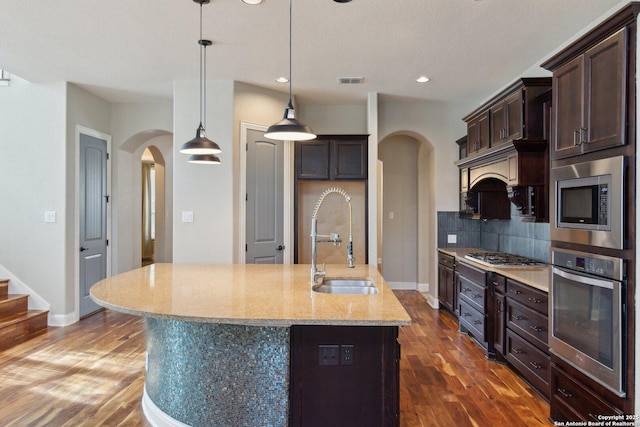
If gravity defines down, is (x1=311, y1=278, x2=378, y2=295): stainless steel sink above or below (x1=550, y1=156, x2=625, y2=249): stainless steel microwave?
below

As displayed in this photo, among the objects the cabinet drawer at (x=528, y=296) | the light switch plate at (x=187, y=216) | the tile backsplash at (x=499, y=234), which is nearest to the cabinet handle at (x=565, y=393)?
the cabinet drawer at (x=528, y=296)

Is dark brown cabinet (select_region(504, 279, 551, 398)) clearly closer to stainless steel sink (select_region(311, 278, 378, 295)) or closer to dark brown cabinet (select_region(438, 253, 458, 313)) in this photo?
stainless steel sink (select_region(311, 278, 378, 295))

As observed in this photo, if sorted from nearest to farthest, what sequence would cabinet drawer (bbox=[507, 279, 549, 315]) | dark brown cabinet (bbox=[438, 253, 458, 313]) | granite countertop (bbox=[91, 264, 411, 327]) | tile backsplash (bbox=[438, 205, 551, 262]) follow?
granite countertop (bbox=[91, 264, 411, 327])
cabinet drawer (bbox=[507, 279, 549, 315])
tile backsplash (bbox=[438, 205, 551, 262])
dark brown cabinet (bbox=[438, 253, 458, 313])

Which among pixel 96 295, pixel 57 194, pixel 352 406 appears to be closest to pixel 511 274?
pixel 352 406

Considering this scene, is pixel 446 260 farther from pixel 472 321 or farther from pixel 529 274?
pixel 529 274

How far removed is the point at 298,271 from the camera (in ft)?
10.3

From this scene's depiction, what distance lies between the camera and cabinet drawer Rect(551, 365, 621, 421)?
83.9 inches

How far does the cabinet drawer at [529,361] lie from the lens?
2826 mm

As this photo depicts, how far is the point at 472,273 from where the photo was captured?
161 inches

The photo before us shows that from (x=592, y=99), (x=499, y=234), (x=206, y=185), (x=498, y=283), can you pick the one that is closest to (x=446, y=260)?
(x=499, y=234)

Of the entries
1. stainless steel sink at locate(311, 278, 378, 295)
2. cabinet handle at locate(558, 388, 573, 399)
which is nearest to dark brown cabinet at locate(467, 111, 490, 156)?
stainless steel sink at locate(311, 278, 378, 295)

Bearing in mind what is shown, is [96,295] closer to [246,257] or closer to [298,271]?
[298,271]

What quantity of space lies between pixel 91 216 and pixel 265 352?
4175 millimetres

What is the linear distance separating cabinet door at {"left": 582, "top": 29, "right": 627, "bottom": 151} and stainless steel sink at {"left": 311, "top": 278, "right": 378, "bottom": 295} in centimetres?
148
